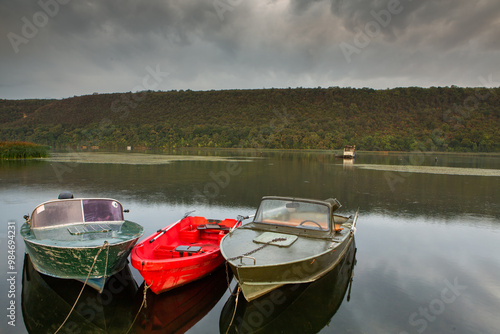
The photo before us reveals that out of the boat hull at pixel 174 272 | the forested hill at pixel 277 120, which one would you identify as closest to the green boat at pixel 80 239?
the boat hull at pixel 174 272

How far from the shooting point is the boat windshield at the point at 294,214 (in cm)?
827

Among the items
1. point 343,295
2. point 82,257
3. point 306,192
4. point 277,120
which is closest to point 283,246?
point 343,295

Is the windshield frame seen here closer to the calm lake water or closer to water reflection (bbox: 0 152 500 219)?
the calm lake water

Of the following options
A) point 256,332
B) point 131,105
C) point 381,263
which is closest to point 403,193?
point 381,263

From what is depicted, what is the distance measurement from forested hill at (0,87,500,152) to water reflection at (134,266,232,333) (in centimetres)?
12175

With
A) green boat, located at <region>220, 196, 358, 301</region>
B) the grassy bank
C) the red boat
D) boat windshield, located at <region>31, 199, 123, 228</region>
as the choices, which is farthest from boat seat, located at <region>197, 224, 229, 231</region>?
the grassy bank

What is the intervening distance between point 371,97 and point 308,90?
33.5 meters

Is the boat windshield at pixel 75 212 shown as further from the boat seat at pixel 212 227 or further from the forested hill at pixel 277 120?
the forested hill at pixel 277 120

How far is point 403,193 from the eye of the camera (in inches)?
870

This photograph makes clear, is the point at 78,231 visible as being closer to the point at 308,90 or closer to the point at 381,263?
the point at 381,263

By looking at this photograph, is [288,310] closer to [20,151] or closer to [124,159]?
[124,159]

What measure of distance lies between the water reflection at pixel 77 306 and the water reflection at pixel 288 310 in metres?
2.10

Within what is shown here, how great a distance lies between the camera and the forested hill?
12300cm

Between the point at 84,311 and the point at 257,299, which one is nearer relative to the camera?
the point at 84,311
